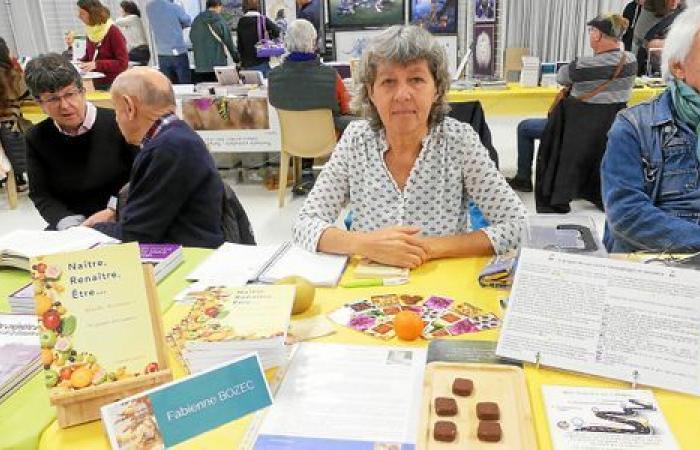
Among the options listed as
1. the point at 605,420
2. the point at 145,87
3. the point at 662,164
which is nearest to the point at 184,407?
the point at 605,420

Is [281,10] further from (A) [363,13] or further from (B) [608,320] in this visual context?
(B) [608,320]

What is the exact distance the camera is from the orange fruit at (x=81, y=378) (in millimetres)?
877

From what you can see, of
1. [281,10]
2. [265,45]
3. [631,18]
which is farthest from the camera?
Result: [281,10]

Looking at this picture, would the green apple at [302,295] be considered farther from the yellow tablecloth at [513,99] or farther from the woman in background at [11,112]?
the woman in background at [11,112]

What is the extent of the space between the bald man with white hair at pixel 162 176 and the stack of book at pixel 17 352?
605mm

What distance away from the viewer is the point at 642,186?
1.76 metres

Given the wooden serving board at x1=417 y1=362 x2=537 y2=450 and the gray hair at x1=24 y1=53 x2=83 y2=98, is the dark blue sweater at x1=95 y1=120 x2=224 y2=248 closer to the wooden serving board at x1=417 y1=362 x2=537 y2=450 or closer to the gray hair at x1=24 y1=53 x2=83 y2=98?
the gray hair at x1=24 y1=53 x2=83 y2=98

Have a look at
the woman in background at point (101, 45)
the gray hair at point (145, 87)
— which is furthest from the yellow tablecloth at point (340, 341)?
the woman in background at point (101, 45)

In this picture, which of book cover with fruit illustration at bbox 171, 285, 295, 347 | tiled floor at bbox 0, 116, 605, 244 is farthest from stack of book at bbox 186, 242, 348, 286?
tiled floor at bbox 0, 116, 605, 244

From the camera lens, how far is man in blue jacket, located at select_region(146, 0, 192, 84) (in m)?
6.40

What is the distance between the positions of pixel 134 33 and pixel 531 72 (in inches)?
173

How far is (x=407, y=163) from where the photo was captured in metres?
1.76

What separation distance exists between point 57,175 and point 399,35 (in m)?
1.54

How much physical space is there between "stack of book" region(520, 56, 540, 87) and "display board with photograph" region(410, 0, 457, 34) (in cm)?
348
